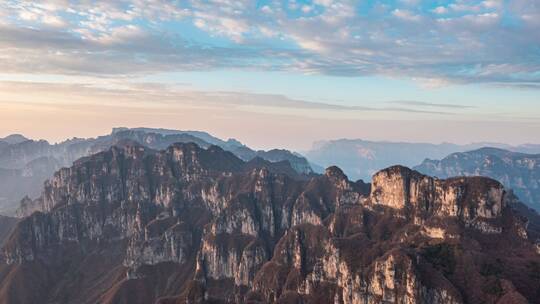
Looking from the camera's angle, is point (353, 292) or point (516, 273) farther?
point (353, 292)

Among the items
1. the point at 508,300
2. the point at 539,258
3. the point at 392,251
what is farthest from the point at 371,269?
the point at 539,258

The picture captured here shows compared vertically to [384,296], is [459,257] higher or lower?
higher

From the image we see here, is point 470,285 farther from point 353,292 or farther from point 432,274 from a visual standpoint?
point 353,292

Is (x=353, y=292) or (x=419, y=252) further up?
(x=419, y=252)

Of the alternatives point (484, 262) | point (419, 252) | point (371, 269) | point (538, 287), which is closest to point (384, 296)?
point (371, 269)

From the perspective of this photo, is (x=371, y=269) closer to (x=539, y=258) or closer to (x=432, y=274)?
(x=432, y=274)

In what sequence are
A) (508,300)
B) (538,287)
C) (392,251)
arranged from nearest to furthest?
(508,300) → (538,287) → (392,251)

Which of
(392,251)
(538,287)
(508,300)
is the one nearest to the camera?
(508,300)

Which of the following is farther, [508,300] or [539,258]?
[539,258]
